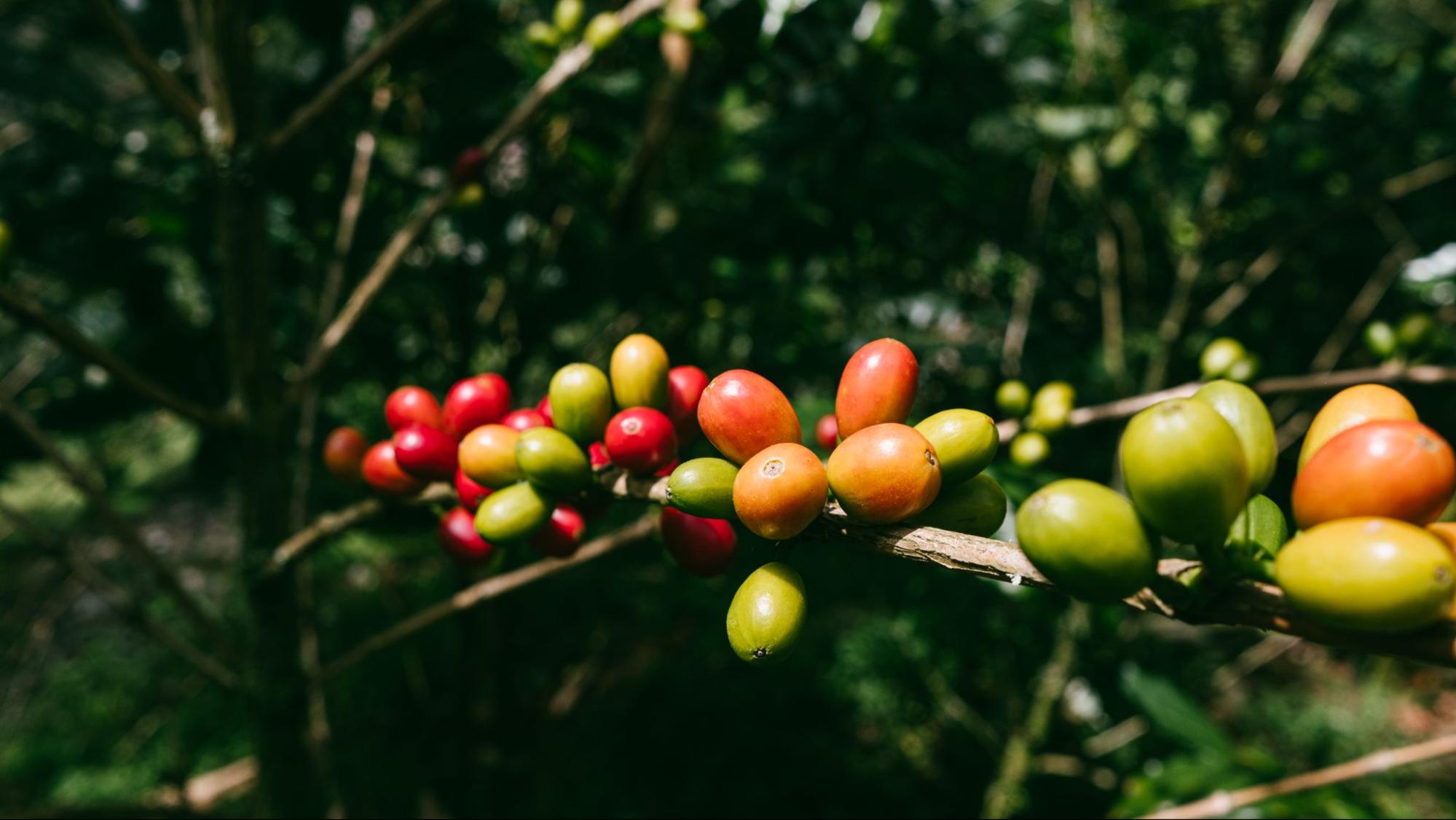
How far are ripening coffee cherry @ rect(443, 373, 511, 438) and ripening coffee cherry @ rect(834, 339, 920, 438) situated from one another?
2.10 feet

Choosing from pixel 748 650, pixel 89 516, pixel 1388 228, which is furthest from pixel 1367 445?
pixel 89 516

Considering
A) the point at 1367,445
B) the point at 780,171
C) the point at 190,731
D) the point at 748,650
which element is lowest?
the point at 190,731

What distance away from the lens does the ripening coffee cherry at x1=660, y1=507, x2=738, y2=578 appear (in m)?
1.19

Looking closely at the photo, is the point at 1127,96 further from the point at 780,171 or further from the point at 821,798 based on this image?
the point at 821,798

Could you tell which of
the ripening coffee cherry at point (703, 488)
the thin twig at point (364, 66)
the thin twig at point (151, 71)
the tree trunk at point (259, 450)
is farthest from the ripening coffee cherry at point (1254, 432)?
the thin twig at point (151, 71)

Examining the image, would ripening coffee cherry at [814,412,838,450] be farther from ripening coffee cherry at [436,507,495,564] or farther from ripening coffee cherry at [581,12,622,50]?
ripening coffee cherry at [581,12,622,50]

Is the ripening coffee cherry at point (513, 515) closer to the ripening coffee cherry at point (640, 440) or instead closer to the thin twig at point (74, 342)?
the ripening coffee cherry at point (640, 440)

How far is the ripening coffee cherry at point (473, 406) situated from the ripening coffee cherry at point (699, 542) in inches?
15.7

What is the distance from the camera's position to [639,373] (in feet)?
3.97

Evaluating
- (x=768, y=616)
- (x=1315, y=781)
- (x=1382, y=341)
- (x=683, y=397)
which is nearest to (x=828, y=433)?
(x=683, y=397)

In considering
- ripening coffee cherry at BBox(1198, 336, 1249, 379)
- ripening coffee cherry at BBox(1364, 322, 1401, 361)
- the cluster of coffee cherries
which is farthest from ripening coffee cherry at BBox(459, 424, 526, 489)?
ripening coffee cherry at BBox(1364, 322, 1401, 361)

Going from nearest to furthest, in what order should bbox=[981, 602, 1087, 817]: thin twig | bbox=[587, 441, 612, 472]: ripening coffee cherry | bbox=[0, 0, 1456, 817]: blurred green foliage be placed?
bbox=[587, 441, 612, 472]: ripening coffee cherry → bbox=[0, 0, 1456, 817]: blurred green foliage → bbox=[981, 602, 1087, 817]: thin twig

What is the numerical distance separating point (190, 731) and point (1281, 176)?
23.0 ft

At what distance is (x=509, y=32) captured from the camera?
10.2ft
